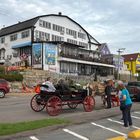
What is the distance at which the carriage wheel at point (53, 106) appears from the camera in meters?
17.4

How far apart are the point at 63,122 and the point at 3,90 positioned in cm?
1925

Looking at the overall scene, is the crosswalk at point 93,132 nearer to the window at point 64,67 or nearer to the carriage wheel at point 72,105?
the carriage wheel at point 72,105

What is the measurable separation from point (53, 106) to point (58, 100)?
1.36 ft

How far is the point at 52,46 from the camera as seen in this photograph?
62031mm

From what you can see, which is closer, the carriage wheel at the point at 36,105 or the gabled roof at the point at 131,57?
the carriage wheel at the point at 36,105

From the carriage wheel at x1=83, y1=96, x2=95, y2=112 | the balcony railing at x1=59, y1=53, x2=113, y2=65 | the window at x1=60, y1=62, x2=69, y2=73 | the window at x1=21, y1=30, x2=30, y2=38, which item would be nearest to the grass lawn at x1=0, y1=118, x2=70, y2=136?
the carriage wheel at x1=83, y1=96, x2=95, y2=112

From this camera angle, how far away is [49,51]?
6144 cm

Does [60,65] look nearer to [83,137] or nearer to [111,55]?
[111,55]

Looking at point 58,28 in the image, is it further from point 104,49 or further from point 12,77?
point 12,77

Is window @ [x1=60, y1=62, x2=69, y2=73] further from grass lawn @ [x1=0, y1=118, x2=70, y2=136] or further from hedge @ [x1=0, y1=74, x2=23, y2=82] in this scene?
grass lawn @ [x1=0, y1=118, x2=70, y2=136]

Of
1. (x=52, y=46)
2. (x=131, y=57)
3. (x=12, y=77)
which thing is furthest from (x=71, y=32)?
(x=131, y=57)

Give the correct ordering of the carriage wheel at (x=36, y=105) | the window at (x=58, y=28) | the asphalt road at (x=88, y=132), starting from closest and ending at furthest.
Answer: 1. the asphalt road at (x=88, y=132)
2. the carriage wheel at (x=36, y=105)
3. the window at (x=58, y=28)

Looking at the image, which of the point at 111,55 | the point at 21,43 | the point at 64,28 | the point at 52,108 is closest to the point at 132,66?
the point at 111,55

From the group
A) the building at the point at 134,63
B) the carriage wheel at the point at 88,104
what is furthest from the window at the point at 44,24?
the carriage wheel at the point at 88,104
